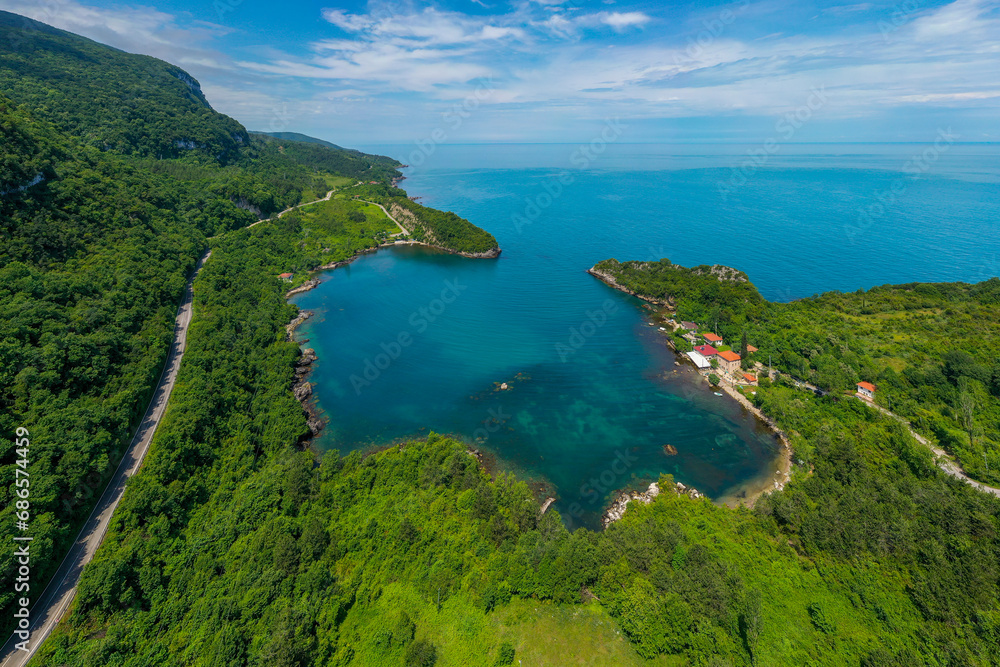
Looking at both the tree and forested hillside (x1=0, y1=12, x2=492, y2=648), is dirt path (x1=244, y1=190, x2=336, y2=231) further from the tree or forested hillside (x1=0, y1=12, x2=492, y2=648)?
the tree

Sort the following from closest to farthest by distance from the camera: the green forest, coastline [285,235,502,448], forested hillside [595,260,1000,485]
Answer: the green forest
forested hillside [595,260,1000,485]
coastline [285,235,502,448]

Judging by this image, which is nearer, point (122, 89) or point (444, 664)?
point (444, 664)

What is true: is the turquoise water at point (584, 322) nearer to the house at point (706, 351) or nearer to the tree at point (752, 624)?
the house at point (706, 351)

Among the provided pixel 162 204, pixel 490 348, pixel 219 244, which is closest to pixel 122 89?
pixel 162 204

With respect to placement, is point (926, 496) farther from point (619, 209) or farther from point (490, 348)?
point (619, 209)

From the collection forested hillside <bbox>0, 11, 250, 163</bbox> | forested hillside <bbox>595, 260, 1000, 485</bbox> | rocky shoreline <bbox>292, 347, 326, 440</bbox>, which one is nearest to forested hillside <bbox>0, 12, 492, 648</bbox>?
forested hillside <bbox>0, 11, 250, 163</bbox>

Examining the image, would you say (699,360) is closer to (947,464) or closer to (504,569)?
(947,464)

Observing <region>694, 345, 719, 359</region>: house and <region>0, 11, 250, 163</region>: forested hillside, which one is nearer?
<region>694, 345, 719, 359</region>: house
